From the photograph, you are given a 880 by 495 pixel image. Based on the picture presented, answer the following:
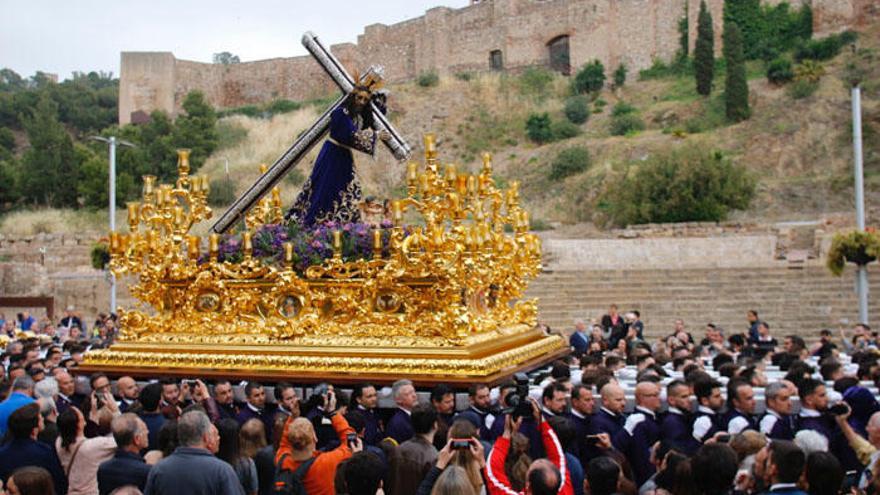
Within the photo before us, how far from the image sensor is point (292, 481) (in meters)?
4.69

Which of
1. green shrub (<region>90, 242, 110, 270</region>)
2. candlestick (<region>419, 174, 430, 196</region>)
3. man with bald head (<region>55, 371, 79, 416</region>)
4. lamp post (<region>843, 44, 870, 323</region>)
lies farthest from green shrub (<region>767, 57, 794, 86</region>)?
man with bald head (<region>55, 371, 79, 416</region>)

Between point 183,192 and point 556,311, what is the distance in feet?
45.0

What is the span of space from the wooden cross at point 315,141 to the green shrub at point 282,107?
48.7 metres

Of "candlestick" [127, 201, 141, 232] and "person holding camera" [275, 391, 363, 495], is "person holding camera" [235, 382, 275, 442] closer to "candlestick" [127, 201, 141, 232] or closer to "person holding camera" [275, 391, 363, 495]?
"person holding camera" [275, 391, 363, 495]

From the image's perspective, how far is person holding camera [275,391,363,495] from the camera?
473cm

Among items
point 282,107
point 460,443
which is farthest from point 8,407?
point 282,107

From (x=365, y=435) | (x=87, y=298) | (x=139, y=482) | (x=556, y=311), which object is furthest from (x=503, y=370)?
(x=87, y=298)

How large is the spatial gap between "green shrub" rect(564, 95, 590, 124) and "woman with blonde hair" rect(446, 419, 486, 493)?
43.7 metres

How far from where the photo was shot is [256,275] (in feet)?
25.3

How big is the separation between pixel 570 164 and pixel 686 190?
1082 centimetres

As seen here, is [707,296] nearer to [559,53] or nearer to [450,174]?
[450,174]

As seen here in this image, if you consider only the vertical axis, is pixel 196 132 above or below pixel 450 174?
above

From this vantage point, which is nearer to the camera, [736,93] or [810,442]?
[810,442]

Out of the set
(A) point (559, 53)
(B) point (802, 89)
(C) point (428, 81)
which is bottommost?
(B) point (802, 89)
